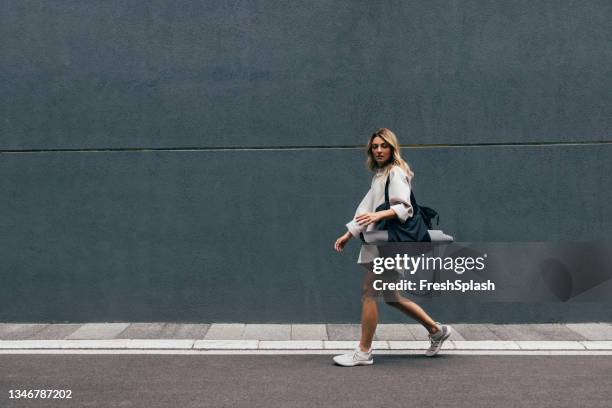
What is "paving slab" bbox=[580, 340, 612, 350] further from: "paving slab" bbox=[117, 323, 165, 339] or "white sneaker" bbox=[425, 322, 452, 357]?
"paving slab" bbox=[117, 323, 165, 339]

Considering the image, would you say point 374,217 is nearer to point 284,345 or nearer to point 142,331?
point 284,345

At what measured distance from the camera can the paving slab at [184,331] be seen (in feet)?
26.0

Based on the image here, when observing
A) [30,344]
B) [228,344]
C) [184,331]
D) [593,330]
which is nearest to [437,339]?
[228,344]

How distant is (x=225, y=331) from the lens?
8219 millimetres

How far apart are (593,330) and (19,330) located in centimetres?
570

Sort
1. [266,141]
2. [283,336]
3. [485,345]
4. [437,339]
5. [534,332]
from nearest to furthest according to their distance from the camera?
1. [437,339]
2. [485,345]
3. [283,336]
4. [534,332]
5. [266,141]

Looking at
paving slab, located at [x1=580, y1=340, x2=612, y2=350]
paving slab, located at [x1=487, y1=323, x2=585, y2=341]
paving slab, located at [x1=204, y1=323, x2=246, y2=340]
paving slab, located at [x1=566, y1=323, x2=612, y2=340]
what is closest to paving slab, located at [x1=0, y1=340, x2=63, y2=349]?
paving slab, located at [x1=204, y1=323, x2=246, y2=340]

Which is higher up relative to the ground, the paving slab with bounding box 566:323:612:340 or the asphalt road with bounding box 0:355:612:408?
the asphalt road with bounding box 0:355:612:408

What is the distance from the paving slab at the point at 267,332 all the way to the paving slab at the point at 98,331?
1.26 meters

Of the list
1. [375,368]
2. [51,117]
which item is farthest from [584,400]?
[51,117]

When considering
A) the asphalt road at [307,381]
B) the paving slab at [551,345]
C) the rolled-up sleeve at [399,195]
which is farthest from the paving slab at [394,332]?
the rolled-up sleeve at [399,195]

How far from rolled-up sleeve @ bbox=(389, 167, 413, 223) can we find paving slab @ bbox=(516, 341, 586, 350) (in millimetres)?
1897

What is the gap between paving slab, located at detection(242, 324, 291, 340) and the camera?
26.1 ft

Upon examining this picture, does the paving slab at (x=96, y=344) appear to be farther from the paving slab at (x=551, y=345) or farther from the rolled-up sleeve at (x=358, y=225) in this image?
the paving slab at (x=551, y=345)
